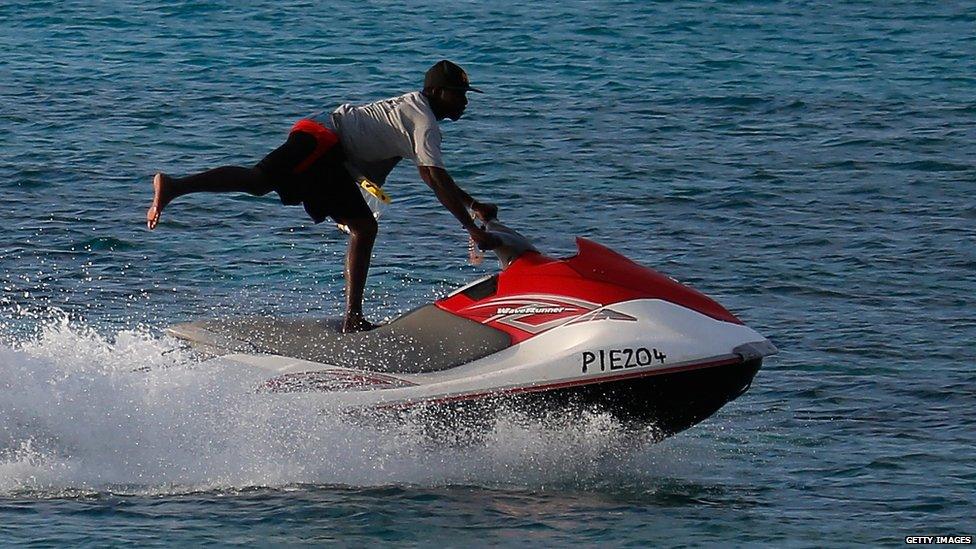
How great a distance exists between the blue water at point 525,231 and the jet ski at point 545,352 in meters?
0.18

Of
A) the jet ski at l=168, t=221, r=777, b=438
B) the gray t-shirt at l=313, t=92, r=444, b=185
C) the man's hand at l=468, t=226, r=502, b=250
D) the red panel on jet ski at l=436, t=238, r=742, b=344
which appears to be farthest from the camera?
the gray t-shirt at l=313, t=92, r=444, b=185

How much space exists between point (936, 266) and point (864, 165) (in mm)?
3392

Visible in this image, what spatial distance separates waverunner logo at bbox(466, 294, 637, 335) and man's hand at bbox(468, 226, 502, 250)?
0.86 ft

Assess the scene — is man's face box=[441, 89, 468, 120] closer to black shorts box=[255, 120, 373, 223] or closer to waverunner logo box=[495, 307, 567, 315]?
black shorts box=[255, 120, 373, 223]

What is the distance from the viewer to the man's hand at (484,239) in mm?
8344

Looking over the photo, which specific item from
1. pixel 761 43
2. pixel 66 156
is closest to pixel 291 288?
pixel 66 156

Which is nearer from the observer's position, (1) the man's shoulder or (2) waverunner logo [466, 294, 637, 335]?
(2) waverunner logo [466, 294, 637, 335]

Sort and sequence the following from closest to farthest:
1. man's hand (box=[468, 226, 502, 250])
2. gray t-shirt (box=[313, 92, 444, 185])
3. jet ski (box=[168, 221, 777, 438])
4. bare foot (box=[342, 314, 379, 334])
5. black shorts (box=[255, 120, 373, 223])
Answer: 1. jet ski (box=[168, 221, 777, 438])
2. man's hand (box=[468, 226, 502, 250])
3. gray t-shirt (box=[313, 92, 444, 185])
4. black shorts (box=[255, 120, 373, 223])
5. bare foot (box=[342, 314, 379, 334])

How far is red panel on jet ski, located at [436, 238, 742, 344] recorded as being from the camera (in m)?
8.23

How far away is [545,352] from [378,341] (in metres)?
0.85

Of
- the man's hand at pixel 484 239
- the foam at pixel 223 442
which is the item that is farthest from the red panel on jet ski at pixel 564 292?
the foam at pixel 223 442

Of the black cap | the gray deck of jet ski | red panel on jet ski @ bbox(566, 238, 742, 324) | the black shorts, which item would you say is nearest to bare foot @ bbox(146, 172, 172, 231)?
the black shorts

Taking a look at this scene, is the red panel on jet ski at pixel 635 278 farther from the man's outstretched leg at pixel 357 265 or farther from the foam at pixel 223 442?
the man's outstretched leg at pixel 357 265

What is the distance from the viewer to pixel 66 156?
16.7m
